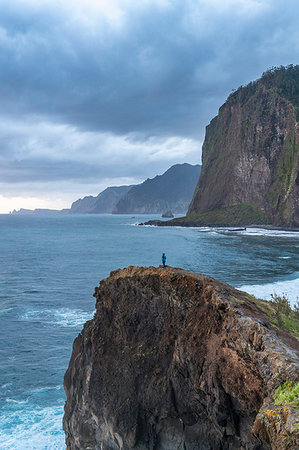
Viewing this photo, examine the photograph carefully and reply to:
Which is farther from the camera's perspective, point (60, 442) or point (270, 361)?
point (60, 442)

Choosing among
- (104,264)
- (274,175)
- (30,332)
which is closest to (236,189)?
(274,175)

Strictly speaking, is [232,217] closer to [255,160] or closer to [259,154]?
[255,160]

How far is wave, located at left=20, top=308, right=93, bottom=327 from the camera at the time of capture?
3126 centimetres

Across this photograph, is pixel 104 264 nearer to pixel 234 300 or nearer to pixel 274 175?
pixel 234 300

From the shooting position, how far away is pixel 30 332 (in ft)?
97.4

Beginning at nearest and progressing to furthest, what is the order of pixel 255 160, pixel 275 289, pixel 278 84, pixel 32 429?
pixel 32 429, pixel 275 289, pixel 255 160, pixel 278 84

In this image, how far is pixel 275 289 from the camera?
37750mm

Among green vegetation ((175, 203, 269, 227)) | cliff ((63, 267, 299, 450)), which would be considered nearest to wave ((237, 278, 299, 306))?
cliff ((63, 267, 299, 450))

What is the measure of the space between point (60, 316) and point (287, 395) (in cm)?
2903

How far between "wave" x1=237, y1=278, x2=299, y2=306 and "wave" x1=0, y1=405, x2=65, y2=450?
22.9 metres

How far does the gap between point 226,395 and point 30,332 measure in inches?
949

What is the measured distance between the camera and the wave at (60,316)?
103 ft

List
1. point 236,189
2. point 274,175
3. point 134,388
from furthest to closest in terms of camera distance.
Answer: point 236,189 < point 274,175 < point 134,388

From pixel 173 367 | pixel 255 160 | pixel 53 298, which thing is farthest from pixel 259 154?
pixel 173 367
